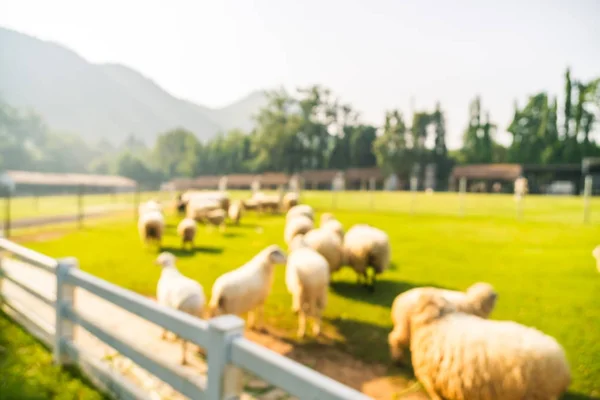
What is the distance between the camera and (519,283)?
6.89 meters

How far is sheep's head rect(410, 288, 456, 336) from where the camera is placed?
347cm

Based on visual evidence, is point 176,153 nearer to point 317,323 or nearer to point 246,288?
point 246,288

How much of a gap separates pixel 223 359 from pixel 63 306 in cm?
279

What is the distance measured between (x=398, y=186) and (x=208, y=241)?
1228 inches

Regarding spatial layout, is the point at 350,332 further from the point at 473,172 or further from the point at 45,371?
the point at 473,172

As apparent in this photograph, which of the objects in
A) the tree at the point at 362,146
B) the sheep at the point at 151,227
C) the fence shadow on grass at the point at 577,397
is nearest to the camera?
the fence shadow on grass at the point at 577,397

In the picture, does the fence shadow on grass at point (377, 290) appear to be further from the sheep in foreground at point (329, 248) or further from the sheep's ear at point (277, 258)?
the sheep's ear at point (277, 258)

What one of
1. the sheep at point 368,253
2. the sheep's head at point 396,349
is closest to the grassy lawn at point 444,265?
the sheep's head at point 396,349

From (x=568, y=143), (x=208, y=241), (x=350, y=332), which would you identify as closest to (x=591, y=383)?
(x=350, y=332)

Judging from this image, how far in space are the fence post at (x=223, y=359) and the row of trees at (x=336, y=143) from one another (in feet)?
21.2

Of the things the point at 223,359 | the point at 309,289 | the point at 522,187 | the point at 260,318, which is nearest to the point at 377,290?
the point at 309,289

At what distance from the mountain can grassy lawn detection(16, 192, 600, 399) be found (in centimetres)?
5494

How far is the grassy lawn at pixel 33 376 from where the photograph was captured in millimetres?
3406

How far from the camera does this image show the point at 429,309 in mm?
3504
